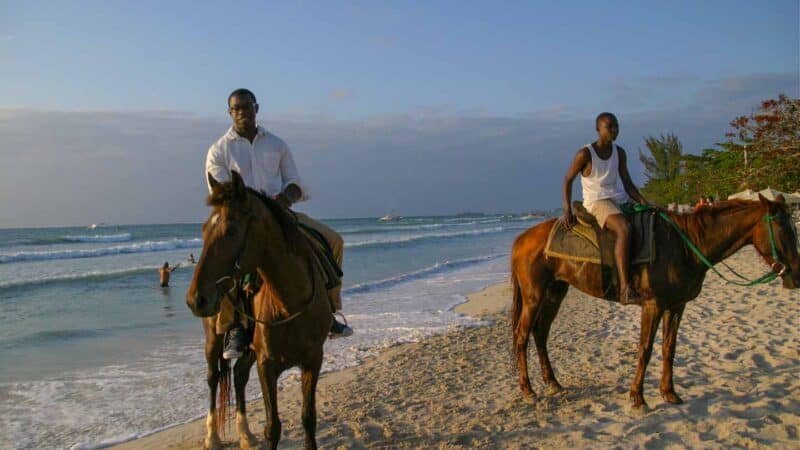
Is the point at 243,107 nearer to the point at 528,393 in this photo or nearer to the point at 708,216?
the point at 528,393

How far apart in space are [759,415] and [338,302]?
3.47 meters

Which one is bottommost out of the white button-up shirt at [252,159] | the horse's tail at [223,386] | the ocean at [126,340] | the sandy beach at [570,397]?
the ocean at [126,340]

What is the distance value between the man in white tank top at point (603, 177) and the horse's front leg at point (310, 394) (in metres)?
2.89

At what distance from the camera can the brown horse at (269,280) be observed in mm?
2793

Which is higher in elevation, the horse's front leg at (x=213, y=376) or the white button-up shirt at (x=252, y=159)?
the white button-up shirt at (x=252, y=159)

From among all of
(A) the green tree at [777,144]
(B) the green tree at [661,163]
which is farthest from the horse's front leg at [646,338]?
(B) the green tree at [661,163]

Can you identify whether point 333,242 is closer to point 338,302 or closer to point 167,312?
point 338,302

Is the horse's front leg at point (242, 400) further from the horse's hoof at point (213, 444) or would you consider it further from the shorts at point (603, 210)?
the shorts at point (603, 210)

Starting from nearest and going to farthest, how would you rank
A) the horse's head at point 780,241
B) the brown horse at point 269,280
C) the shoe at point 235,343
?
the brown horse at point 269,280 → the shoe at point 235,343 → the horse's head at point 780,241

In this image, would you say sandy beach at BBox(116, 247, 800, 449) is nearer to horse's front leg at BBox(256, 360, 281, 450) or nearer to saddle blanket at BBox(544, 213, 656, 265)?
horse's front leg at BBox(256, 360, 281, 450)

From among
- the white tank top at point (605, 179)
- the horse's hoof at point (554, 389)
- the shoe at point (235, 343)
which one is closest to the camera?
the shoe at point (235, 343)

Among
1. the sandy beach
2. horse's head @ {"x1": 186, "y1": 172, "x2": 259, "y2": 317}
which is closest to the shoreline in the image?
the sandy beach

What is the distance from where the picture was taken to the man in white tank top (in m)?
5.37

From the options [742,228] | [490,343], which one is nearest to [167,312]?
[490,343]
